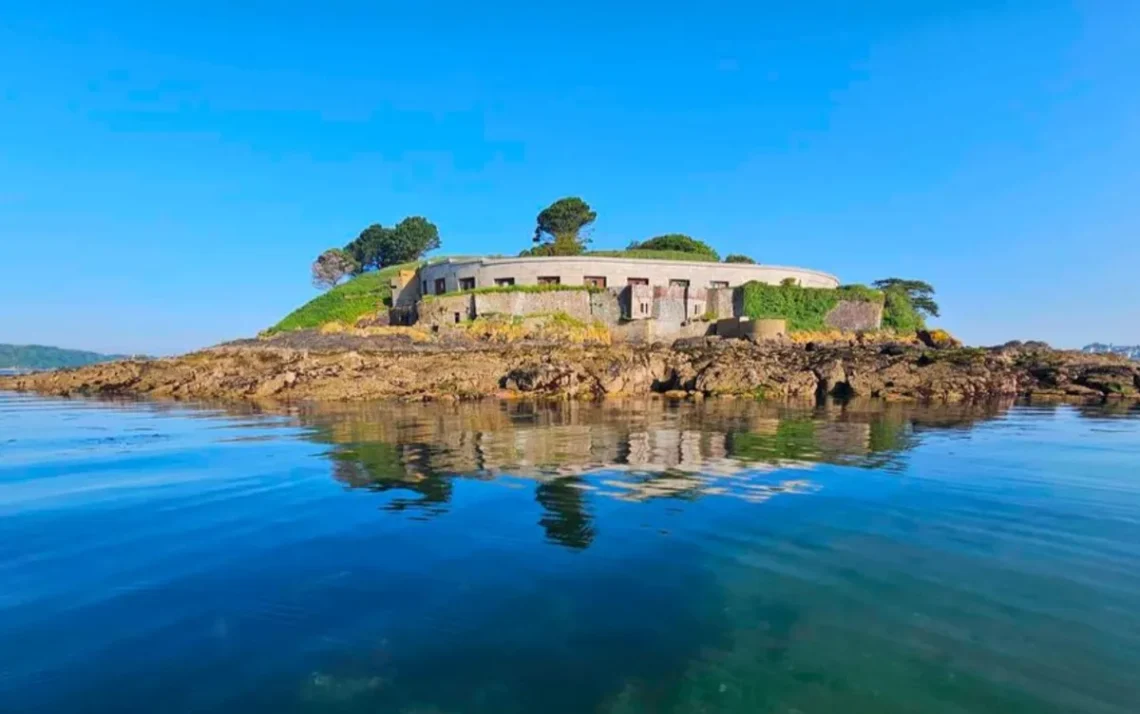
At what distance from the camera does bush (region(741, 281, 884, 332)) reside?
167ft

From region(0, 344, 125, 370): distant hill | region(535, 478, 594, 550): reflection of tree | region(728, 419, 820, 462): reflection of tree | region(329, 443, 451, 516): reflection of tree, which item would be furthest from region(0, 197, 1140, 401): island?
region(0, 344, 125, 370): distant hill

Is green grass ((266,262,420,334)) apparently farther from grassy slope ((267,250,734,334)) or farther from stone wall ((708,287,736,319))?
stone wall ((708,287,736,319))

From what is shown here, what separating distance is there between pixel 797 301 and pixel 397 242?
58768 mm

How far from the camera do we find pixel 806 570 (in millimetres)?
6328

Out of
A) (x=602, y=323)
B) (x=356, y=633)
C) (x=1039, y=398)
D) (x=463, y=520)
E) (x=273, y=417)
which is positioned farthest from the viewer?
(x=602, y=323)

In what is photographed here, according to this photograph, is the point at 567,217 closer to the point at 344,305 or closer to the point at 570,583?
the point at 344,305

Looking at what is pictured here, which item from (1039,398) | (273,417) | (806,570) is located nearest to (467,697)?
(806,570)

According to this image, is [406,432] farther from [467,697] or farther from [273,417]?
[467,697]

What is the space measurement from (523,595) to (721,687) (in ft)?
6.91

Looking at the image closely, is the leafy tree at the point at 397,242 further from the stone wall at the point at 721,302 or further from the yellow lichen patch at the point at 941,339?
the yellow lichen patch at the point at 941,339

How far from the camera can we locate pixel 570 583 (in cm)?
597

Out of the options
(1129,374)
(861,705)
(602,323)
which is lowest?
(861,705)

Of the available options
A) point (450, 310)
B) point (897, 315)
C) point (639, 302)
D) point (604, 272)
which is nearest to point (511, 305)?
point (450, 310)

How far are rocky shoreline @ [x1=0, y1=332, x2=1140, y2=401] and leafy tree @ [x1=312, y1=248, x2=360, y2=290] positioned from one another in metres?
59.2
